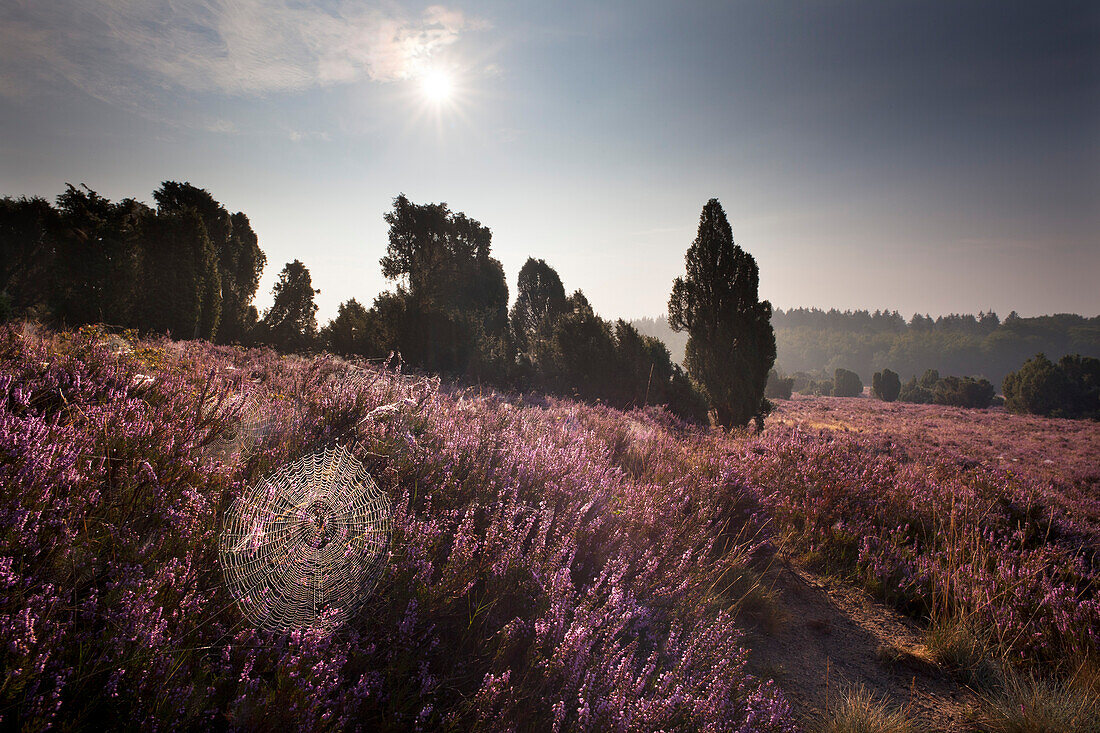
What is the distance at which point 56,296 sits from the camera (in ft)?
55.4

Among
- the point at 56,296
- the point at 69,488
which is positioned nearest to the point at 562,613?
the point at 69,488

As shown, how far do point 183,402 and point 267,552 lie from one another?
1.54 metres

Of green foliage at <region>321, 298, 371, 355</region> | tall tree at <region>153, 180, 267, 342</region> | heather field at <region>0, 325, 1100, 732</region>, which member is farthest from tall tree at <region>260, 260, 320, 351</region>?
heather field at <region>0, 325, 1100, 732</region>

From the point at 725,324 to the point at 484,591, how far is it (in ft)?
56.0

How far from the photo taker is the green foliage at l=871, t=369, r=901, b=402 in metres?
61.9

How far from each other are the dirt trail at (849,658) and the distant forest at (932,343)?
9304 centimetres

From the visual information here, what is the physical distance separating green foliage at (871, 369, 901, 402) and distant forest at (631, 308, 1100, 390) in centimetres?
3167

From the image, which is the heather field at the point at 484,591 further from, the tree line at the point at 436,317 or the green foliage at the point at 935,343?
the green foliage at the point at 935,343

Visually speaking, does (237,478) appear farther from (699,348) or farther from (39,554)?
(699,348)

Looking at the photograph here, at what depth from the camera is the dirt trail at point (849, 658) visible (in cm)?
240

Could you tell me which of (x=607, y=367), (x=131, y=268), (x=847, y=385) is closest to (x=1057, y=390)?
(x=847, y=385)

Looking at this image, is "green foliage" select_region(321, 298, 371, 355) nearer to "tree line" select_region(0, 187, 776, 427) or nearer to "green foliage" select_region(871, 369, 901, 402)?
"tree line" select_region(0, 187, 776, 427)

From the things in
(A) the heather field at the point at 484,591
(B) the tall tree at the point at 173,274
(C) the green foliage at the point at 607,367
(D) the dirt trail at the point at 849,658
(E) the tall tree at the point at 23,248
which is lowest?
(D) the dirt trail at the point at 849,658

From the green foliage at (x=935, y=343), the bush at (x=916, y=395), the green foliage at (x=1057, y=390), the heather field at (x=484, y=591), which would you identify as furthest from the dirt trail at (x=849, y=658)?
the green foliage at (x=935, y=343)
